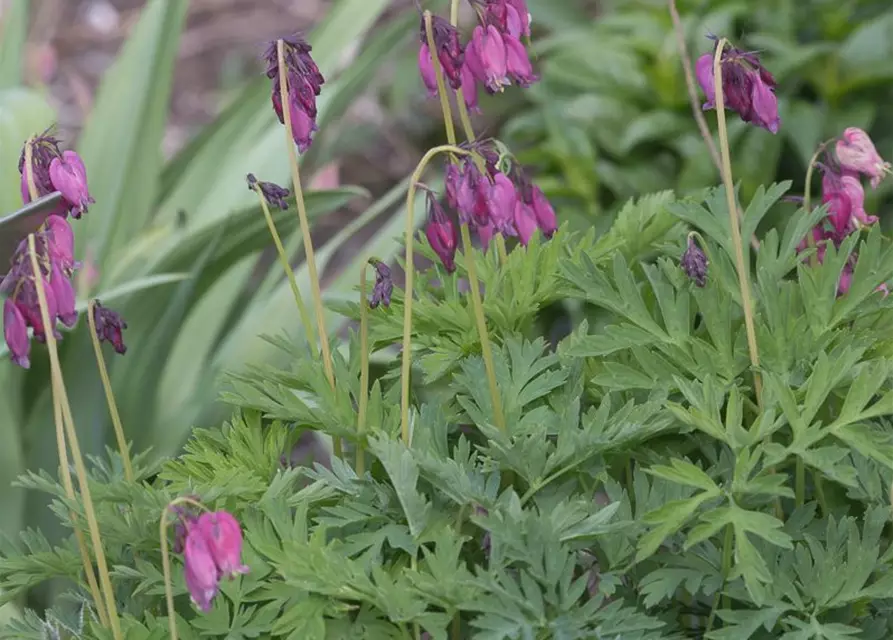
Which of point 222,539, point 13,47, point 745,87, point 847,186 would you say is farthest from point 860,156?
point 13,47

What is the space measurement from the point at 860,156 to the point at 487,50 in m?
0.35

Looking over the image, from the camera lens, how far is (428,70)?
0.95m

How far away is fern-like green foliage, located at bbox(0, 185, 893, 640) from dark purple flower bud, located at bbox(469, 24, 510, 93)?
0.15 m

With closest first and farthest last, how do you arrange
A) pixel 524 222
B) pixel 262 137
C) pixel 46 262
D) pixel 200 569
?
pixel 200 569 < pixel 46 262 < pixel 524 222 < pixel 262 137

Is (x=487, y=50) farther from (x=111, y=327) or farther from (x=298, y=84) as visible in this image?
(x=111, y=327)

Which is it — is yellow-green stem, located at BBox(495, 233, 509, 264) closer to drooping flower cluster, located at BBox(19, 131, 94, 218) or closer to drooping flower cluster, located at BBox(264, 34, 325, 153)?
drooping flower cluster, located at BBox(264, 34, 325, 153)

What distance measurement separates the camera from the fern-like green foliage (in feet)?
2.69

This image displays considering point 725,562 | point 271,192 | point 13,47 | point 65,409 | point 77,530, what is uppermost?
point 13,47

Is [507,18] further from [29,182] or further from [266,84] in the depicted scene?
[266,84]

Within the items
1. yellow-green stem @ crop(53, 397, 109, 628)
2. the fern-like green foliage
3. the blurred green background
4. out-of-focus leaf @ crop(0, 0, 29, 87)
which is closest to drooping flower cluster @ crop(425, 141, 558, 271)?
the fern-like green foliage

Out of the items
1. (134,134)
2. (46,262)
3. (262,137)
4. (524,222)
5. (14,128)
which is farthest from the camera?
(262,137)

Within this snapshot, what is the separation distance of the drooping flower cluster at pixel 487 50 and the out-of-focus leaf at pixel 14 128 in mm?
1004

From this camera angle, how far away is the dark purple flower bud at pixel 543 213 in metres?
1.00

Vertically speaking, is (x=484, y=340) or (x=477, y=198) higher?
(x=477, y=198)
